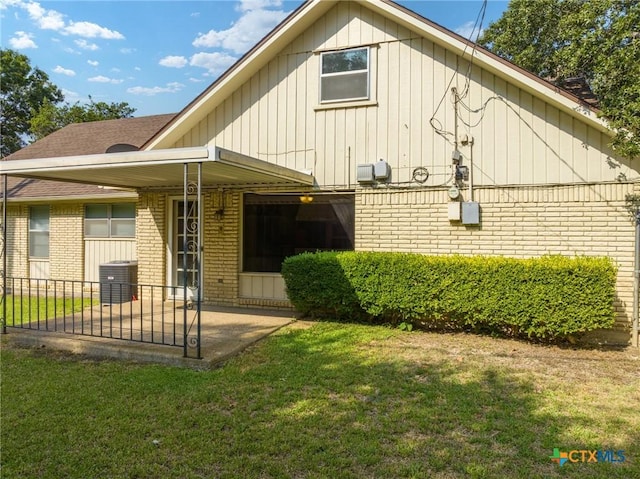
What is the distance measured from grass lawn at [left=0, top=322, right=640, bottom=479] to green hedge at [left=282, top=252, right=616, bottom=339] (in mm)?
635

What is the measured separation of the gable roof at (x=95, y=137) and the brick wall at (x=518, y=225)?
30.8ft

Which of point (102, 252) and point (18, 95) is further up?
point (18, 95)

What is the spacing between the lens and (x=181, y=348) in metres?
6.16

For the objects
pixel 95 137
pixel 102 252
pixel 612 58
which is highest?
pixel 95 137

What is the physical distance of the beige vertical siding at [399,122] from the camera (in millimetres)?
7613

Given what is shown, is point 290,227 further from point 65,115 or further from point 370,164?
point 65,115

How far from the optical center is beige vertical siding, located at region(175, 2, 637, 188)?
300 inches

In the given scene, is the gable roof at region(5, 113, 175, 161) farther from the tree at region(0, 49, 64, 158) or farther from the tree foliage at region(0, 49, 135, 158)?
the tree at region(0, 49, 64, 158)

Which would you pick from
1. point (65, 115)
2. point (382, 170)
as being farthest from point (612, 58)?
point (65, 115)

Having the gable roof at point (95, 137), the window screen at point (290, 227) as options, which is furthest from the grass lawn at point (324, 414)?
the gable roof at point (95, 137)

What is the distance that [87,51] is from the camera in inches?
539

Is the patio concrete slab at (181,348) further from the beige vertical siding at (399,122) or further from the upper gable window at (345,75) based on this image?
the upper gable window at (345,75)

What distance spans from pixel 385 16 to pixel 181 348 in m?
7.20

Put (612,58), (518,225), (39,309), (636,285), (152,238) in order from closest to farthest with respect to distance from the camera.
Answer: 1. (612,58)
2. (636,285)
3. (518,225)
4. (39,309)
5. (152,238)
